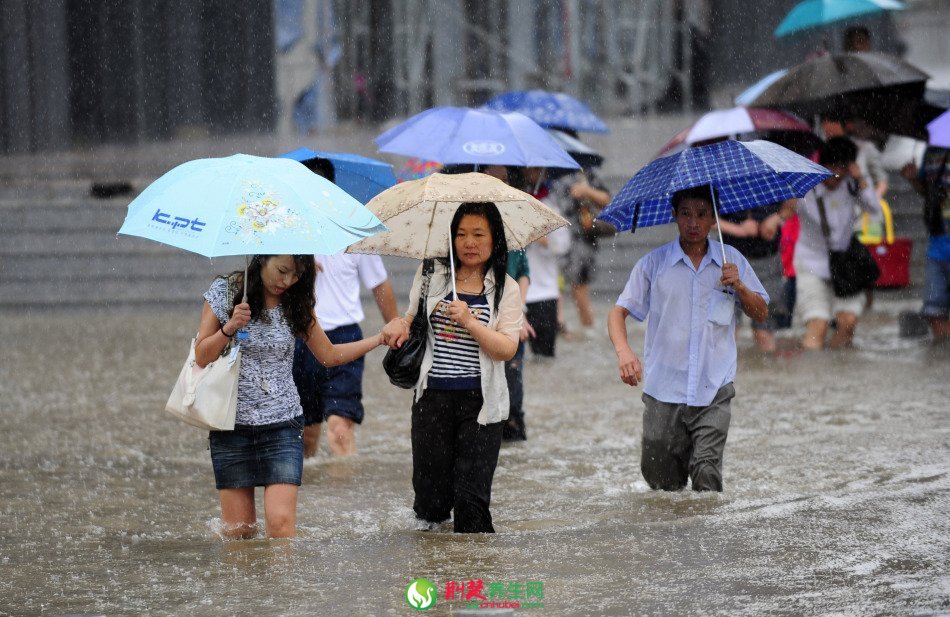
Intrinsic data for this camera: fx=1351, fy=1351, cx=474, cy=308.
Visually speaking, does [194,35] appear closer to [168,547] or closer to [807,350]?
[807,350]

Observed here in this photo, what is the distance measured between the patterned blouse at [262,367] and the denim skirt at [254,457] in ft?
0.22

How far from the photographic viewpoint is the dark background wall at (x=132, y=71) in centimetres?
1967

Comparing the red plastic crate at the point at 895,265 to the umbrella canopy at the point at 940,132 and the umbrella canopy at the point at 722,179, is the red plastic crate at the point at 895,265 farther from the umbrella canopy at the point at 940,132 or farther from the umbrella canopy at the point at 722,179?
the umbrella canopy at the point at 722,179

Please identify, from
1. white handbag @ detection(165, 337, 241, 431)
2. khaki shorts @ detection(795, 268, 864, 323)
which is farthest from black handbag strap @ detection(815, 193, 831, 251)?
white handbag @ detection(165, 337, 241, 431)

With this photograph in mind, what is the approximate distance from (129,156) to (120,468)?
12293 millimetres

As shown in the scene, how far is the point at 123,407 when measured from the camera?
401 inches

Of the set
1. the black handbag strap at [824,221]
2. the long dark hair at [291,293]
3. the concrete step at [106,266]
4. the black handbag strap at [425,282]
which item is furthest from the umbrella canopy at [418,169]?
the concrete step at [106,266]

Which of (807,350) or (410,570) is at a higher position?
(410,570)

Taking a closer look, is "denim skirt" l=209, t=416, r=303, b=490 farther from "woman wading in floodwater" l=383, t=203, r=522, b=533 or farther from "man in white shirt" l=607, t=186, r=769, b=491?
"man in white shirt" l=607, t=186, r=769, b=491

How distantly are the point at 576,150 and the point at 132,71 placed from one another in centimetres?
1200

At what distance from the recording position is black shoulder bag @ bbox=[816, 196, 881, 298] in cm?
1151

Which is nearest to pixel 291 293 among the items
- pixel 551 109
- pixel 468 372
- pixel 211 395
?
pixel 211 395

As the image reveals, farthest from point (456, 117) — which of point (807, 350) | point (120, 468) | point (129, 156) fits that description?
point (129, 156)

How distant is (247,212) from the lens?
5203 millimetres
